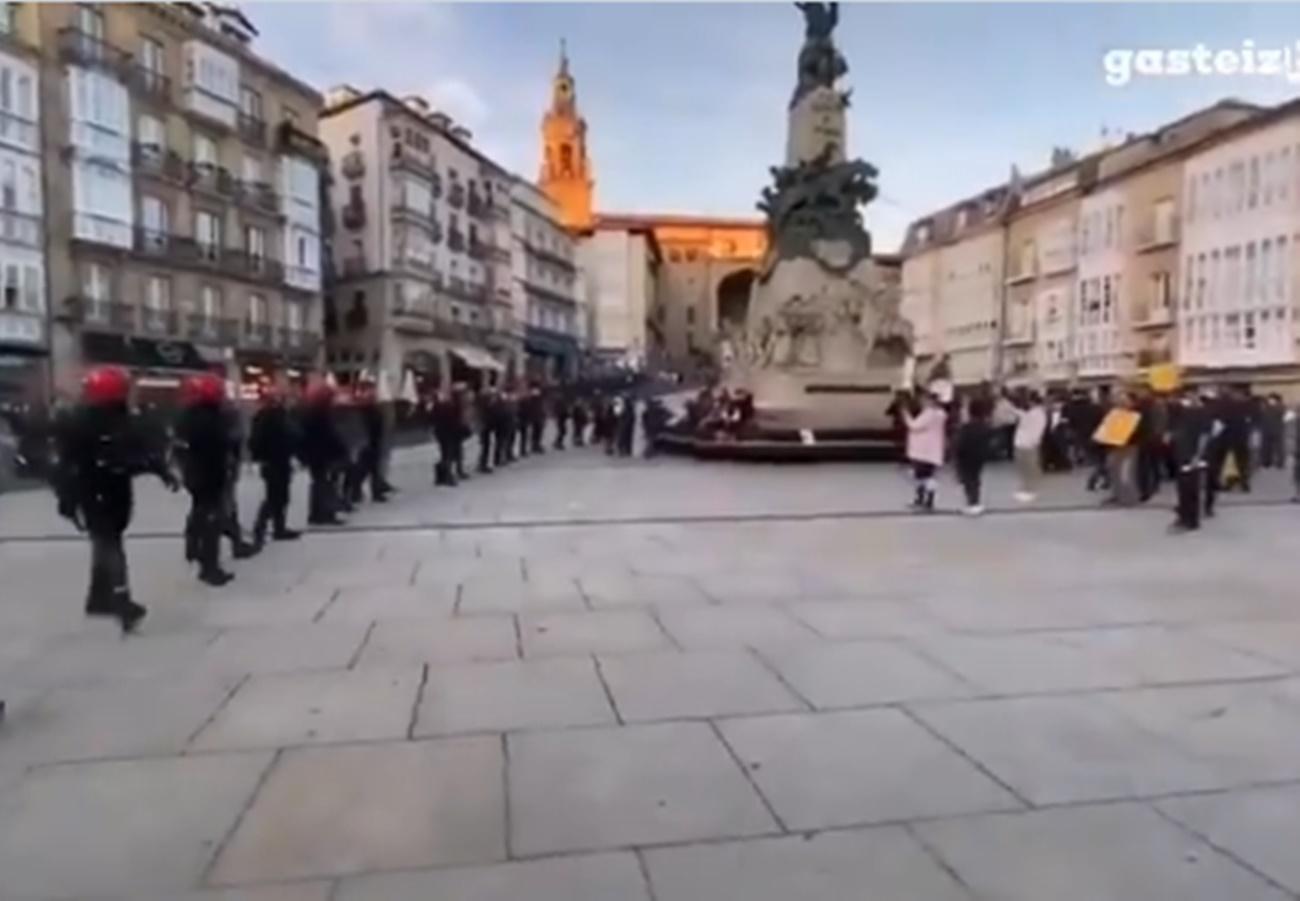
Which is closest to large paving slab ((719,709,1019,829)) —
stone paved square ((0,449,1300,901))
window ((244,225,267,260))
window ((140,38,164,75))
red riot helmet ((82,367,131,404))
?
stone paved square ((0,449,1300,901))

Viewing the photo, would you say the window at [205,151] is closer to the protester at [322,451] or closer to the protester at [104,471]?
the protester at [322,451]

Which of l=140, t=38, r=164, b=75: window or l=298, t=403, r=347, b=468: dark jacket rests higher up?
l=140, t=38, r=164, b=75: window

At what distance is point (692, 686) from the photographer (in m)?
5.50

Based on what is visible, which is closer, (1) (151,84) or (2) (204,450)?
(2) (204,450)

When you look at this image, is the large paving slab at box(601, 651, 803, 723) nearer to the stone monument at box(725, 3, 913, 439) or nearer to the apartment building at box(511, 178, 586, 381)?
the stone monument at box(725, 3, 913, 439)

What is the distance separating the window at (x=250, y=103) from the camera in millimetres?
43750

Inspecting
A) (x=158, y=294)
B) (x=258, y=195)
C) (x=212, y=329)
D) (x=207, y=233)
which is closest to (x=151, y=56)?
(x=207, y=233)

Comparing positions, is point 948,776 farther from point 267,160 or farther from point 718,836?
point 267,160

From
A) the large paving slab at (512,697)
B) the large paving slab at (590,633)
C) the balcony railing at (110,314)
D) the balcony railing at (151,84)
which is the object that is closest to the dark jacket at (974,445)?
the large paving slab at (590,633)

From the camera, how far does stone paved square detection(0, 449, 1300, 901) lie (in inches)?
135

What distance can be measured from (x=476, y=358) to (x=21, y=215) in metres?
28.5

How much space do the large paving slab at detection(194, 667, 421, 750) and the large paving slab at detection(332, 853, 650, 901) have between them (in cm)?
144

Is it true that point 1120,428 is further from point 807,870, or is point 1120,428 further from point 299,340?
point 299,340

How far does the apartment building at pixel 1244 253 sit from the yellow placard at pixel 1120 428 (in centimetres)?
2884
